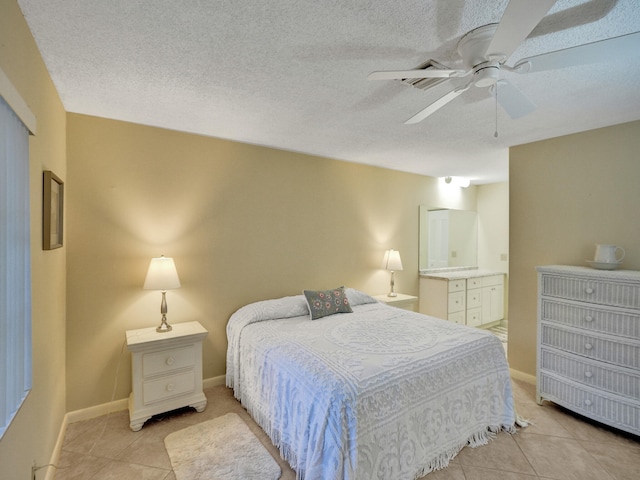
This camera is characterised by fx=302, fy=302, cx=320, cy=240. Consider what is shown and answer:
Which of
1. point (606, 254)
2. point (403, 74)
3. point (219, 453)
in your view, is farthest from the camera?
point (606, 254)

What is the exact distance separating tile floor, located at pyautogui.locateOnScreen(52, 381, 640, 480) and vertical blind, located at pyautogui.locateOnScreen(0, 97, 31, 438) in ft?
3.05

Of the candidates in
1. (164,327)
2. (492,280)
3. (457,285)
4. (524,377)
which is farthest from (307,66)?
(492,280)

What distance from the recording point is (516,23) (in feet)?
3.60

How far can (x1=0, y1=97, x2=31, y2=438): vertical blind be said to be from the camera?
1.15m

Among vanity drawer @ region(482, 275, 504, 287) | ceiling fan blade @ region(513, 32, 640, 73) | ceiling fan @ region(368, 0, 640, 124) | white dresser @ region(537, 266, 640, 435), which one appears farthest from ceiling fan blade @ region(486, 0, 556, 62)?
vanity drawer @ region(482, 275, 504, 287)

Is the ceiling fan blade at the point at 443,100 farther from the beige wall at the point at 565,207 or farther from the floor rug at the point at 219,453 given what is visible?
the floor rug at the point at 219,453

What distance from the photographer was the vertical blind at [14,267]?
1154 millimetres

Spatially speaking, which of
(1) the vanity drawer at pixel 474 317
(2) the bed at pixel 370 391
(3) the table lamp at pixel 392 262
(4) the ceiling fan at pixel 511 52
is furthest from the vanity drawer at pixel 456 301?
(4) the ceiling fan at pixel 511 52

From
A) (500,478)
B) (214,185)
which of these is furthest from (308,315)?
(500,478)

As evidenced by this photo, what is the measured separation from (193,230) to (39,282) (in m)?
1.35

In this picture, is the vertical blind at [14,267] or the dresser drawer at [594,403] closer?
the vertical blind at [14,267]

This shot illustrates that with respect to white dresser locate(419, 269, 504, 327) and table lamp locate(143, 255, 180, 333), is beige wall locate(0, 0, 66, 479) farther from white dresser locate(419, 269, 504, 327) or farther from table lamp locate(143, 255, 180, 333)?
white dresser locate(419, 269, 504, 327)

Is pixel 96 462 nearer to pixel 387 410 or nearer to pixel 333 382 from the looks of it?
pixel 333 382

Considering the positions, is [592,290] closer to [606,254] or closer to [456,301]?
[606,254]
